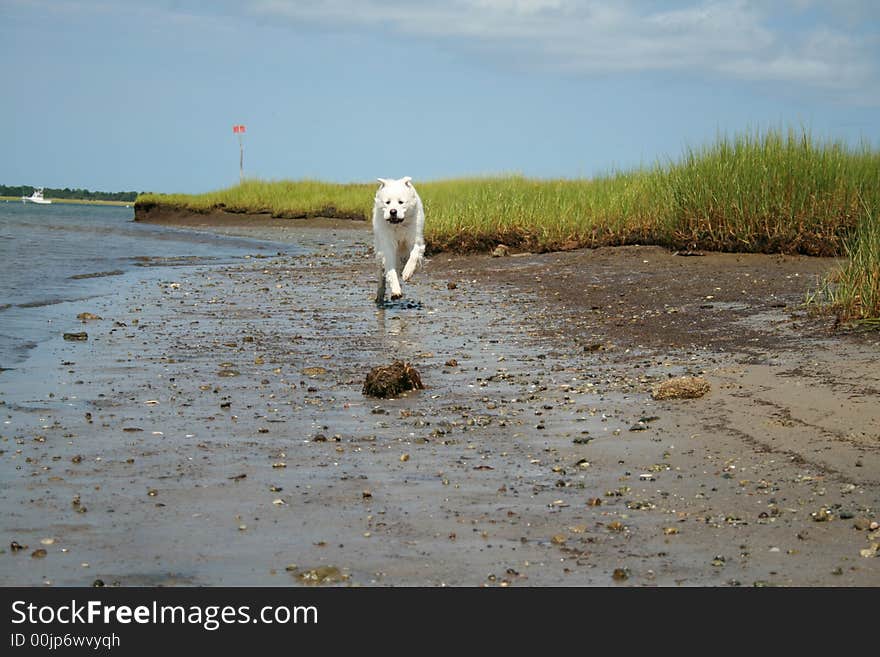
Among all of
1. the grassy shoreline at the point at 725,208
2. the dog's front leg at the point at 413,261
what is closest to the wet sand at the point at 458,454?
the dog's front leg at the point at 413,261

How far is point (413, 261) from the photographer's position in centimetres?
1216

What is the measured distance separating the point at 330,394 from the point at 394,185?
5.48 meters

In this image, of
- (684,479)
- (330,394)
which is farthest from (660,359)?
(684,479)

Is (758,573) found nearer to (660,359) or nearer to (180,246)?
(660,359)

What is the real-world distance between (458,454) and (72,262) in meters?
16.1

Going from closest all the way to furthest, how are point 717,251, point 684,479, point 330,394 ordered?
point 684,479, point 330,394, point 717,251

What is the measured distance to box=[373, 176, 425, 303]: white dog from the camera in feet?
38.4

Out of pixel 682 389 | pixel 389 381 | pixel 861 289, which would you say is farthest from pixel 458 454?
pixel 861 289

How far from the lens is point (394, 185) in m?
12.1

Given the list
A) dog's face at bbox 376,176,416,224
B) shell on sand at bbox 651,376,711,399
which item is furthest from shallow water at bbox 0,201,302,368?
shell on sand at bbox 651,376,711,399

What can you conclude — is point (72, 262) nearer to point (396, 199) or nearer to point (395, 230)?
point (395, 230)

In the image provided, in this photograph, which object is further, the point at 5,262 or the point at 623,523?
the point at 5,262

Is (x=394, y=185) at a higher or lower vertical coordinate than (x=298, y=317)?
higher
